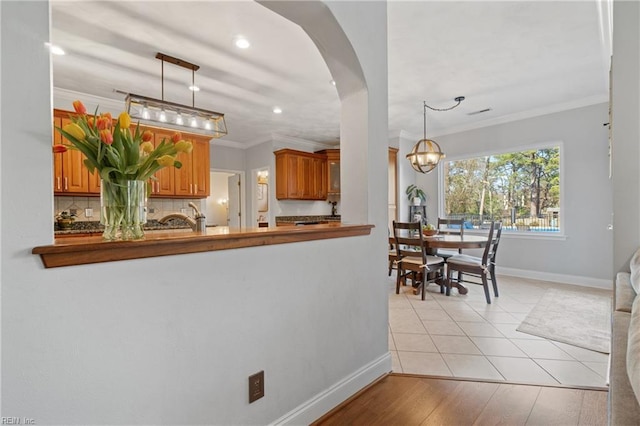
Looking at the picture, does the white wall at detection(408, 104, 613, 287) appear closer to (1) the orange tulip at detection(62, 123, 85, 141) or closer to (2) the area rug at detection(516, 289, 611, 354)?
(2) the area rug at detection(516, 289, 611, 354)

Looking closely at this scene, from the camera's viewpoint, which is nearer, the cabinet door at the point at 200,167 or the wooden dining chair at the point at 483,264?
the wooden dining chair at the point at 483,264

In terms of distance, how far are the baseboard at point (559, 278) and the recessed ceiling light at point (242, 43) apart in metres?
5.33

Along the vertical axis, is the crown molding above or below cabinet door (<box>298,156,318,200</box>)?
above

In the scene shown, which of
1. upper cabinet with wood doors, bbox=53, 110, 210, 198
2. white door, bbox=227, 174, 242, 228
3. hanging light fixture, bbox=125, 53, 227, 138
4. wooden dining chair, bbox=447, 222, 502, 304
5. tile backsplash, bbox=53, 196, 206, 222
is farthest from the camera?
white door, bbox=227, 174, 242, 228

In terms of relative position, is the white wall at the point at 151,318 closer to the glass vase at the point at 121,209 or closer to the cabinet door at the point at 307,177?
the glass vase at the point at 121,209

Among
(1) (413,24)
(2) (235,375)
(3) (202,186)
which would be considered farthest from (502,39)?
(3) (202,186)

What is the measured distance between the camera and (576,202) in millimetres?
4582

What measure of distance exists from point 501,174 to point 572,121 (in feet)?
4.01

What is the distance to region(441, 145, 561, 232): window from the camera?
4.90 meters

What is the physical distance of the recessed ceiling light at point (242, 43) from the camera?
2.75m

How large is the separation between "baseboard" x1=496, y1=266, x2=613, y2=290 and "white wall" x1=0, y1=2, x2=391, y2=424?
445 cm

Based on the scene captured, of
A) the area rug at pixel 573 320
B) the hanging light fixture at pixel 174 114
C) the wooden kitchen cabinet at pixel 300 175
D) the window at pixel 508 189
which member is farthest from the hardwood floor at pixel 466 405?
the wooden kitchen cabinet at pixel 300 175

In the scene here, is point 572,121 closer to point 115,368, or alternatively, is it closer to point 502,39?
point 502,39

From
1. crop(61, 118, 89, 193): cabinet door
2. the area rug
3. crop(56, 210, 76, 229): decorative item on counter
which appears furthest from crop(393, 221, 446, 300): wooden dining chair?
crop(56, 210, 76, 229): decorative item on counter
